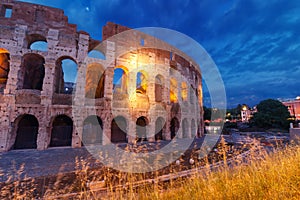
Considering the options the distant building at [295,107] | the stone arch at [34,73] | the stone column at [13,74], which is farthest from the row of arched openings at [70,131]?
the distant building at [295,107]

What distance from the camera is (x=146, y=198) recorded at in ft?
9.68

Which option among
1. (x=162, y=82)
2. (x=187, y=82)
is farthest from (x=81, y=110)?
(x=187, y=82)

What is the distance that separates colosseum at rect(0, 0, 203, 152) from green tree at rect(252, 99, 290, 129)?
75.7ft

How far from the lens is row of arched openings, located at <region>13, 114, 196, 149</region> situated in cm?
1301

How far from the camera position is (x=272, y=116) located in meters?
30.9

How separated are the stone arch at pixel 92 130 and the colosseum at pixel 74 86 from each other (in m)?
0.11

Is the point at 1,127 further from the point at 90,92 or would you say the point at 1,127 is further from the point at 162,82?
the point at 162,82

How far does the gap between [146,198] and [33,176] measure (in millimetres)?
6116

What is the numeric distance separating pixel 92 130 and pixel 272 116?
37.5m

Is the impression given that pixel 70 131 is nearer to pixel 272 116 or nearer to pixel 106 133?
pixel 106 133

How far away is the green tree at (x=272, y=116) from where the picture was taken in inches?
1191

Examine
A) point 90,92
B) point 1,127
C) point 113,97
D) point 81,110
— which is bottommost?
point 1,127

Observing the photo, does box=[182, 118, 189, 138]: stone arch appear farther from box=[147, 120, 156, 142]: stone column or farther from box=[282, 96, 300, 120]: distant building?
box=[282, 96, 300, 120]: distant building

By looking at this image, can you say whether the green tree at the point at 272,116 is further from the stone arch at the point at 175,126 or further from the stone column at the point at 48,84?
the stone column at the point at 48,84
